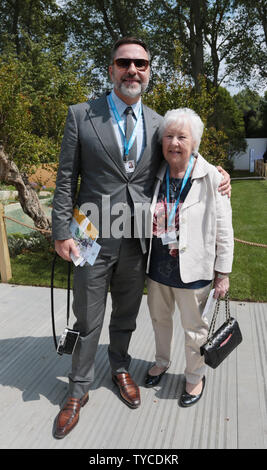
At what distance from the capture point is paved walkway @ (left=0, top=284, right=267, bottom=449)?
2311 mm

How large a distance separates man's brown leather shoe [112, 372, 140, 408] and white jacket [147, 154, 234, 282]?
928mm

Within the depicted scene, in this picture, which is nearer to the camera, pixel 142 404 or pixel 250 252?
pixel 142 404

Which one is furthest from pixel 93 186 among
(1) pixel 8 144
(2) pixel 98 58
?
(2) pixel 98 58

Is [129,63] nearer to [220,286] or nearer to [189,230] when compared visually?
[189,230]

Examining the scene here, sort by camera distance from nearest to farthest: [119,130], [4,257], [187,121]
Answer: [187,121], [119,130], [4,257]

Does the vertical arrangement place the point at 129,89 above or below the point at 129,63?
below

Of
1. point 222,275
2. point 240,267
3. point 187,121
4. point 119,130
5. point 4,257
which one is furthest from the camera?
point 240,267

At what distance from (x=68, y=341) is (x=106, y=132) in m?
1.37

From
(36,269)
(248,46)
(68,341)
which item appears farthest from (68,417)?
(248,46)

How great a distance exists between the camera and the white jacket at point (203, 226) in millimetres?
2324

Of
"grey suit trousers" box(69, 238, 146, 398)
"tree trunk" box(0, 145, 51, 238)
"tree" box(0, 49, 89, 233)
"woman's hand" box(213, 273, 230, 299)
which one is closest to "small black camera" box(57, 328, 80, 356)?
"grey suit trousers" box(69, 238, 146, 398)

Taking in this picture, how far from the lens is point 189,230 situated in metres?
2.37

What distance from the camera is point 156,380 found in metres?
2.86

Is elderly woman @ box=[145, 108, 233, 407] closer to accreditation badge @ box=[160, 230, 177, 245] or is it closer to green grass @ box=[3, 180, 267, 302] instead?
accreditation badge @ box=[160, 230, 177, 245]
